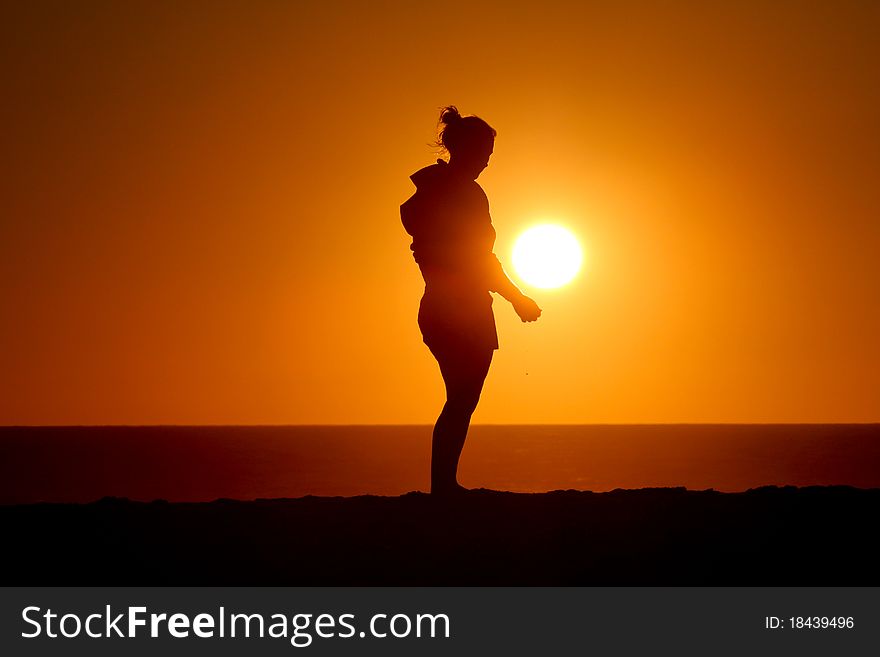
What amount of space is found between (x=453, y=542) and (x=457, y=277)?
8.11 ft

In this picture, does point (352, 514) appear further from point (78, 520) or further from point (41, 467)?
point (41, 467)

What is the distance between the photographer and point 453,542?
852 cm

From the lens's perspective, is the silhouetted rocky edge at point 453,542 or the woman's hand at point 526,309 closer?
the silhouetted rocky edge at point 453,542

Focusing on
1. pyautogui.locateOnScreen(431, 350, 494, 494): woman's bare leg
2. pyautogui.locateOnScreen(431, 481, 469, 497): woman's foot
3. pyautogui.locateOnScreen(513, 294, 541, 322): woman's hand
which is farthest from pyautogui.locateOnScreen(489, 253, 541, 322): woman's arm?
pyautogui.locateOnScreen(431, 481, 469, 497): woman's foot

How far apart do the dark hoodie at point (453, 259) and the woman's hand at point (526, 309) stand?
209 mm

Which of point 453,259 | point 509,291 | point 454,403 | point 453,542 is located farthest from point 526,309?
point 453,542

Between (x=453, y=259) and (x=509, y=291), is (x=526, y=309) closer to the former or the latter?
(x=509, y=291)

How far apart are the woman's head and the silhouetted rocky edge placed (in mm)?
2617

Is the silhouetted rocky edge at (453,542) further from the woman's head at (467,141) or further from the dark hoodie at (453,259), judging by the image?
the woman's head at (467,141)

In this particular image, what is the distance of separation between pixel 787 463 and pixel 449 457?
619 feet

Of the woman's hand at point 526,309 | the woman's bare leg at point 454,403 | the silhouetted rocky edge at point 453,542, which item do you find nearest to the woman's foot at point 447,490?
the woman's bare leg at point 454,403

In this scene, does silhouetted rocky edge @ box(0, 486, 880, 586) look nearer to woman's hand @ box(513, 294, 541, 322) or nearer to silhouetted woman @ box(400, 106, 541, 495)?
silhouetted woman @ box(400, 106, 541, 495)

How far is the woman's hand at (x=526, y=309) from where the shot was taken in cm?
1027

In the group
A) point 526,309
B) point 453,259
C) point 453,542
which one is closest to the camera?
point 453,542
